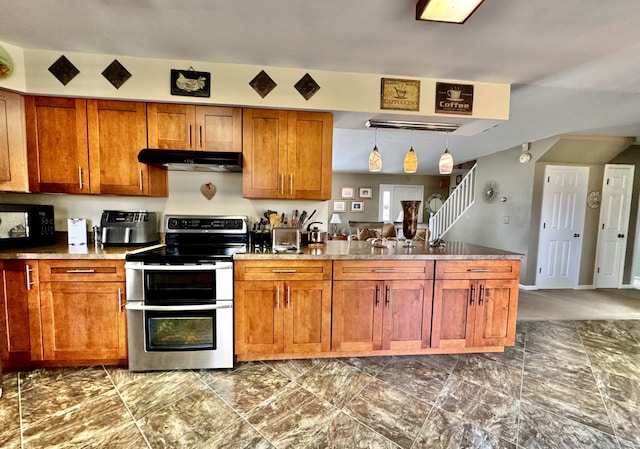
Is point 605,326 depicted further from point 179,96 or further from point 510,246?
point 179,96

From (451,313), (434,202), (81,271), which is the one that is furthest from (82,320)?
(434,202)

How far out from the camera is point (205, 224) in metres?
2.67

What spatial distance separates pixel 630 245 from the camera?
4.81 metres

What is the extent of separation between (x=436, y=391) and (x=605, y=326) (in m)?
2.73

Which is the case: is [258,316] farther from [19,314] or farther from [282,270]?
[19,314]

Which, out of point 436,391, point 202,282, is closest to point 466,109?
point 436,391

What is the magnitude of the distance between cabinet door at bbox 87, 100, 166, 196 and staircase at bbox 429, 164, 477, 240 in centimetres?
606

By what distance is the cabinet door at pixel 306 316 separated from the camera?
2289 mm

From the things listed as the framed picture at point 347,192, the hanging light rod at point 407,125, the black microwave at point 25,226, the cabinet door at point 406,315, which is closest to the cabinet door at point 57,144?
the black microwave at point 25,226

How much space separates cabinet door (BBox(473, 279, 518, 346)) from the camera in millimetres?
2441

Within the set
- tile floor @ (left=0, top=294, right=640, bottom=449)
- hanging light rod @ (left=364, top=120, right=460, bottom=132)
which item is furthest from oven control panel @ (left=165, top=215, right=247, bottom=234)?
hanging light rod @ (left=364, top=120, right=460, bottom=132)

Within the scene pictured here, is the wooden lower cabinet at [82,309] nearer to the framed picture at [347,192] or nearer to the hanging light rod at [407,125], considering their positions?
the hanging light rod at [407,125]

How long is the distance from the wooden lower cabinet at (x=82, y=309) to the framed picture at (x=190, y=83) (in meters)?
1.48

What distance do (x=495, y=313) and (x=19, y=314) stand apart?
3.81m
